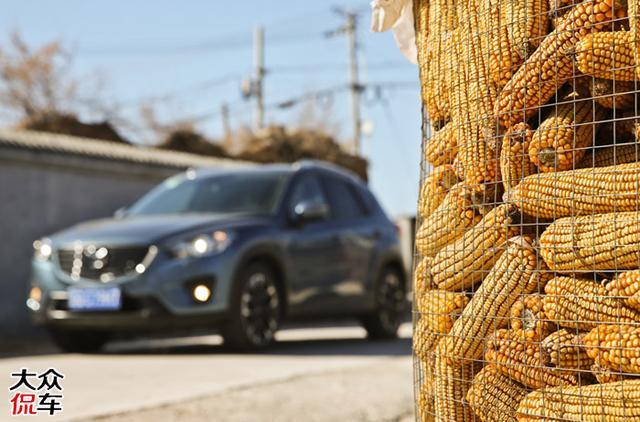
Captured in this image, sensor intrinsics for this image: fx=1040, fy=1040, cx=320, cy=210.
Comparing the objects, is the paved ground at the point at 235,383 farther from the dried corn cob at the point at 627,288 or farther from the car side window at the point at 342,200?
the dried corn cob at the point at 627,288

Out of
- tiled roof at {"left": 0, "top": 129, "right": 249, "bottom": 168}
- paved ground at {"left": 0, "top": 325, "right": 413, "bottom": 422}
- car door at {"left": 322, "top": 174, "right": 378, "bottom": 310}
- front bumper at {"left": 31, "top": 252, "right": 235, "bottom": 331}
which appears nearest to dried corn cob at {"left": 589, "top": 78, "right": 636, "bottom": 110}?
paved ground at {"left": 0, "top": 325, "right": 413, "bottom": 422}

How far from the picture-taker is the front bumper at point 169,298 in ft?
27.9

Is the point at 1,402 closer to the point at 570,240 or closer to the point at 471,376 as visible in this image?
the point at 471,376

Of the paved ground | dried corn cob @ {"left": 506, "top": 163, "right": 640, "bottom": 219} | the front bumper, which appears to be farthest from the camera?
the front bumper

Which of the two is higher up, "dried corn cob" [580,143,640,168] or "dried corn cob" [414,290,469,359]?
"dried corn cob" [580,143,640,168]

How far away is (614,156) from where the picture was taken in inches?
Answer: 116

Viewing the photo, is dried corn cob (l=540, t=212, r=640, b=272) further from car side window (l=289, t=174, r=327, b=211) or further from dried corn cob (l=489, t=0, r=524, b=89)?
car side window (l=289, t=174, r=327, b=211)

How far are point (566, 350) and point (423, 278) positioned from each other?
704 mm

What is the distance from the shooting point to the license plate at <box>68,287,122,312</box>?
8578 millimetres

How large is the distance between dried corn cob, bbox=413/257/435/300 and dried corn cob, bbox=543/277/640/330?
57 cm

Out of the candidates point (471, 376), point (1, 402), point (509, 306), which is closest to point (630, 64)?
point (509, 306)

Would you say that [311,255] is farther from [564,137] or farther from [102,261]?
[564,137]

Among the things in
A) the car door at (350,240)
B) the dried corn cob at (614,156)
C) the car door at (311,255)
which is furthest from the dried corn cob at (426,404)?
the car door at (350,240)

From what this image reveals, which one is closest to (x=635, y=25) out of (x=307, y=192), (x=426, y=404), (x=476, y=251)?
(x=476, y=251)
